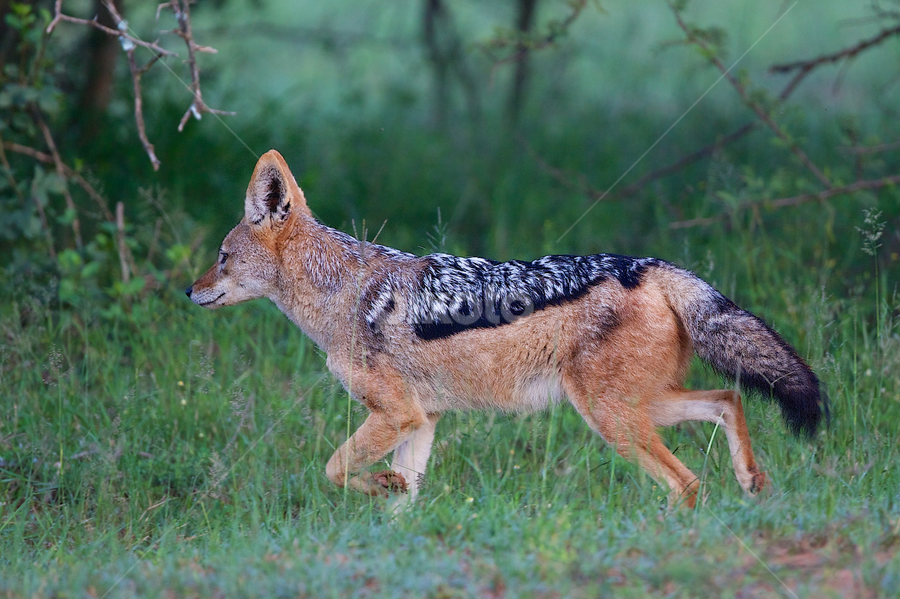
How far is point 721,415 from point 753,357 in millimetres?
377

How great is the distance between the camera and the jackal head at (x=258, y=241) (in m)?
5.01

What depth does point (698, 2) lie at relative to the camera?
60.8 feet

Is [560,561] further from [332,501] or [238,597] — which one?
[332,501]

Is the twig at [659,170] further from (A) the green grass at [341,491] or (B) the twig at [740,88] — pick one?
(A) the green grass at [341,491]

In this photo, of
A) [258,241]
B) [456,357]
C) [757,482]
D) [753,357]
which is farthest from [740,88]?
[258,241]

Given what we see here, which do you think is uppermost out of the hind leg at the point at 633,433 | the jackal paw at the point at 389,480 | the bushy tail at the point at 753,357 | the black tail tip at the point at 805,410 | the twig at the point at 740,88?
the twig at the point at 740,88

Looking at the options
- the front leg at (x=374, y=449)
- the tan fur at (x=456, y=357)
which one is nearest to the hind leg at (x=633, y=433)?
the tan fur at (x=456, y=357)

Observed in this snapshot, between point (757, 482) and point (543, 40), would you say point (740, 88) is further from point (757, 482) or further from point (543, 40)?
point (757, 482)

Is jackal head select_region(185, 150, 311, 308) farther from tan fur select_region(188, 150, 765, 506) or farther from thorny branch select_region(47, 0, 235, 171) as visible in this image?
thorny branch select_region(47, 0, 235, 171)

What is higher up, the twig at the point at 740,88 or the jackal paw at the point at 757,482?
the twig at the point at 740,88

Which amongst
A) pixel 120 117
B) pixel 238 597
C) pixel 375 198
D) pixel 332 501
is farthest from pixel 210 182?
pixel 238 597

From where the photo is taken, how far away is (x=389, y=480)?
4.62 m

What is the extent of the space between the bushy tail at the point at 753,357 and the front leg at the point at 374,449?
1465 mm

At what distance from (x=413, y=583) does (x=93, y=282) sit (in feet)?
16.3
